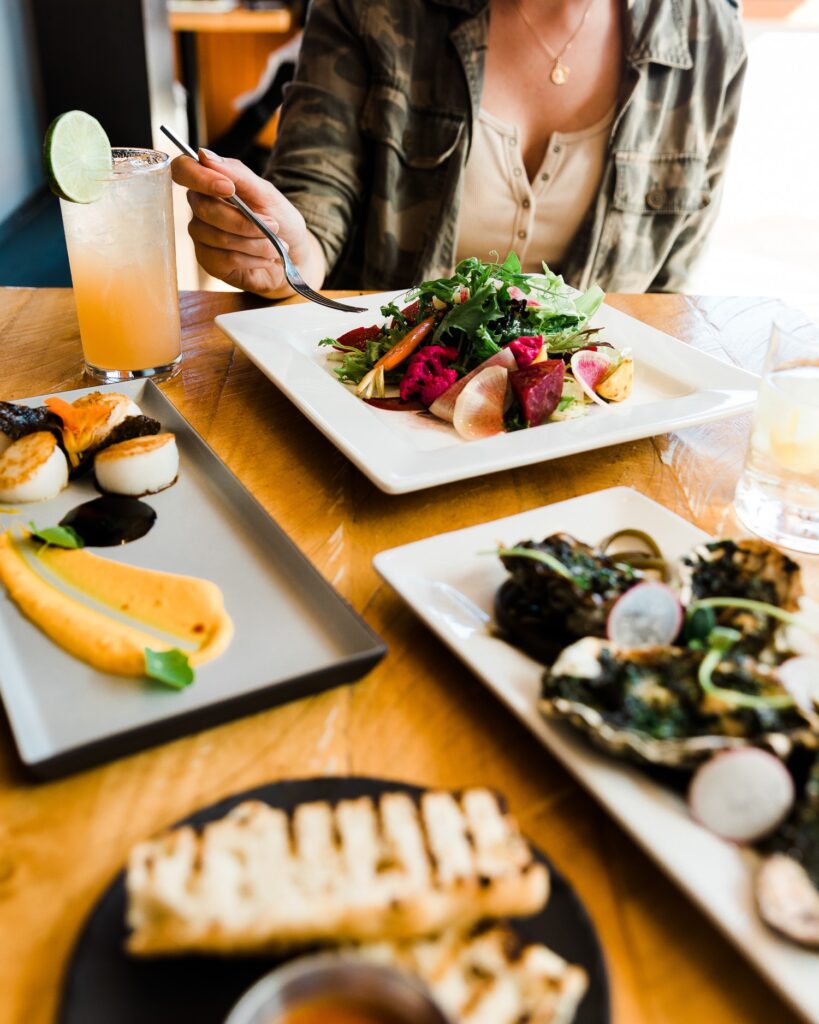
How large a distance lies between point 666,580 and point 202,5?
19.1 ft

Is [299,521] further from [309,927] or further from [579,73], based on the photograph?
[579,73]

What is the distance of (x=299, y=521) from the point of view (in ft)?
3.55

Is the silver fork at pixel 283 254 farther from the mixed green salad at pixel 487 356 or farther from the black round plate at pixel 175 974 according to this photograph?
the black round plate at pixel 175 974

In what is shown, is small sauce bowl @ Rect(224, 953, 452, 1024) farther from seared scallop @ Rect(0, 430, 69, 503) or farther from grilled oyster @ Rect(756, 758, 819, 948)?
seared scallop @ Rect(0, 430, 69, 503)

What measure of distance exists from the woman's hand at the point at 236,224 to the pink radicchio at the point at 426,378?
17.4 inches

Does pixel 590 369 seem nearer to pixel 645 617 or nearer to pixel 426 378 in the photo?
pixel 426 378


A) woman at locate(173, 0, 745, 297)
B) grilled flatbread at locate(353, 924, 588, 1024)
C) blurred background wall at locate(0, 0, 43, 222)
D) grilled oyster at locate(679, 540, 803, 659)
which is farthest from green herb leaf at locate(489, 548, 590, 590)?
blurred background wall at locate(0, 0, 43, 222)

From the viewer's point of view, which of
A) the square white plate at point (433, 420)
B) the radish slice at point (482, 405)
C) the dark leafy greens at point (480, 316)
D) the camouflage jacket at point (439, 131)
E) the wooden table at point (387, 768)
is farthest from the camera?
the camouflage jacket at point (439, 131)

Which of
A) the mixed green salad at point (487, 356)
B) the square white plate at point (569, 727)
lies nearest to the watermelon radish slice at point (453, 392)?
the mixed green salad at point (487, 356)

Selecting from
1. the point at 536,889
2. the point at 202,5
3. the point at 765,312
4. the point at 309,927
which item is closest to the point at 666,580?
the point at 536,889

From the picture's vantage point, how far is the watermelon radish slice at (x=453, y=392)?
1.29m

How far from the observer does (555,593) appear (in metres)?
0.80

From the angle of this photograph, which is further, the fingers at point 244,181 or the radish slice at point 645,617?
the fingers at point 244,181

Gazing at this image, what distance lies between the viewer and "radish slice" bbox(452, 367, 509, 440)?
1.26 meters
